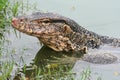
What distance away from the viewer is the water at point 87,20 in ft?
23.3

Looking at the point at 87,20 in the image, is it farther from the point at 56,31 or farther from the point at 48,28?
the point at 48,28

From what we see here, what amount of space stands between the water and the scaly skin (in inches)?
15.0

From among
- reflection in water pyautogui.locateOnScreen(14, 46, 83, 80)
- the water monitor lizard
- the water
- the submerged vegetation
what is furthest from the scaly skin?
the submerged vegetation

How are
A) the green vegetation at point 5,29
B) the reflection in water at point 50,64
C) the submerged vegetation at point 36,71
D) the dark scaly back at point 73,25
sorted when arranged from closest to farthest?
the green vegetation at point 5,29 → the submerged vegetation at point 36,71 → the reflection in water at point 50,64 → the dark scaly back at point 73,25

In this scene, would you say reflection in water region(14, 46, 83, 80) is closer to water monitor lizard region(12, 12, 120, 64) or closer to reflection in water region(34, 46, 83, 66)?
reflection in water region(34, 46, 83, 66)

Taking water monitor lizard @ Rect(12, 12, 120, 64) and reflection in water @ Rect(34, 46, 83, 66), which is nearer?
water monitor lizard @ Rect(12, 12, 120, 64)

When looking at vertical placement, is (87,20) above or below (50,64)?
above

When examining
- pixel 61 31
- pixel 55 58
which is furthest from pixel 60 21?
pixel 55 58

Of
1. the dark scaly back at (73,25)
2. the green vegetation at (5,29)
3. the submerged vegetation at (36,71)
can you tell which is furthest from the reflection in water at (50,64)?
the dark scaly back at (73,25)

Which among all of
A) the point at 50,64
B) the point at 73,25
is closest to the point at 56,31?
the point at 73,25

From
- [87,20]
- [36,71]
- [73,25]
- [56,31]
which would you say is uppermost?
[87,20]

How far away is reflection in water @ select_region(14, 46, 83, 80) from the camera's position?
639 cm

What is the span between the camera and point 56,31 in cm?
726

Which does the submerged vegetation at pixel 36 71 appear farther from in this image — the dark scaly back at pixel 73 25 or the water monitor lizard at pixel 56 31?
the dark scaly back at pixel 73 25
